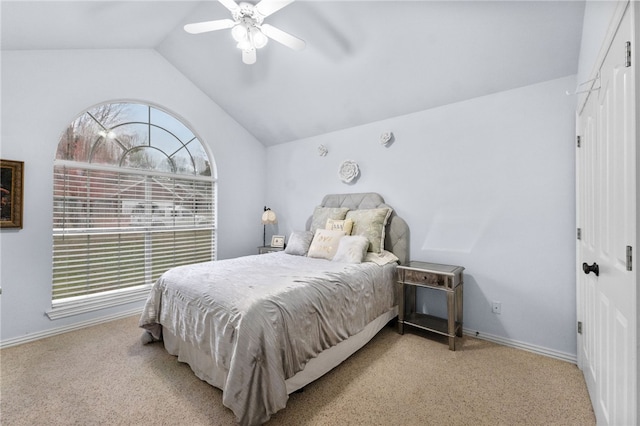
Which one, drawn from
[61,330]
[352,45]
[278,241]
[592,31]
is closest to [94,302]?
[61,330]

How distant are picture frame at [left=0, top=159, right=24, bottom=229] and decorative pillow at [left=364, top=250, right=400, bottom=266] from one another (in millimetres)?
3259

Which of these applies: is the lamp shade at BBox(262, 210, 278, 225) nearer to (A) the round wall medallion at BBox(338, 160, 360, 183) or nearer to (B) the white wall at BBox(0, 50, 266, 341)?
(A) the round wall medallion at BBox(338, 160, 360, 183)

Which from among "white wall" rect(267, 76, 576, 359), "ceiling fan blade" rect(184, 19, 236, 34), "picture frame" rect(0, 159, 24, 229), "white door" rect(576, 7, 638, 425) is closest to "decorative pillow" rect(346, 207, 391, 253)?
"white wall" rect(267, 76, 576, 359)

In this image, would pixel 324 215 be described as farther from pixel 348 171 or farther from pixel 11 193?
pixel 11 193

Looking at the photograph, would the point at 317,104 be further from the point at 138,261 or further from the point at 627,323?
the point at 627,323

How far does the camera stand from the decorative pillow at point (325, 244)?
9.82ft

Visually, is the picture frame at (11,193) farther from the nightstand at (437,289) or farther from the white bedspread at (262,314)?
the nightstand at (437,289)

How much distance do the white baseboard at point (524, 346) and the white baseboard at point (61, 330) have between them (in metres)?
3.72

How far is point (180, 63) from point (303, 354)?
373 cm

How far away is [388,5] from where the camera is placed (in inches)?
86.6

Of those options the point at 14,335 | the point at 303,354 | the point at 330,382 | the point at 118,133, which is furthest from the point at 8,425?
the point at 118,133

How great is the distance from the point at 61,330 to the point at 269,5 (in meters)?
3.54

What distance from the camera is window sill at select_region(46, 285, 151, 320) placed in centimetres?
274

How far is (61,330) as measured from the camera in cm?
274
